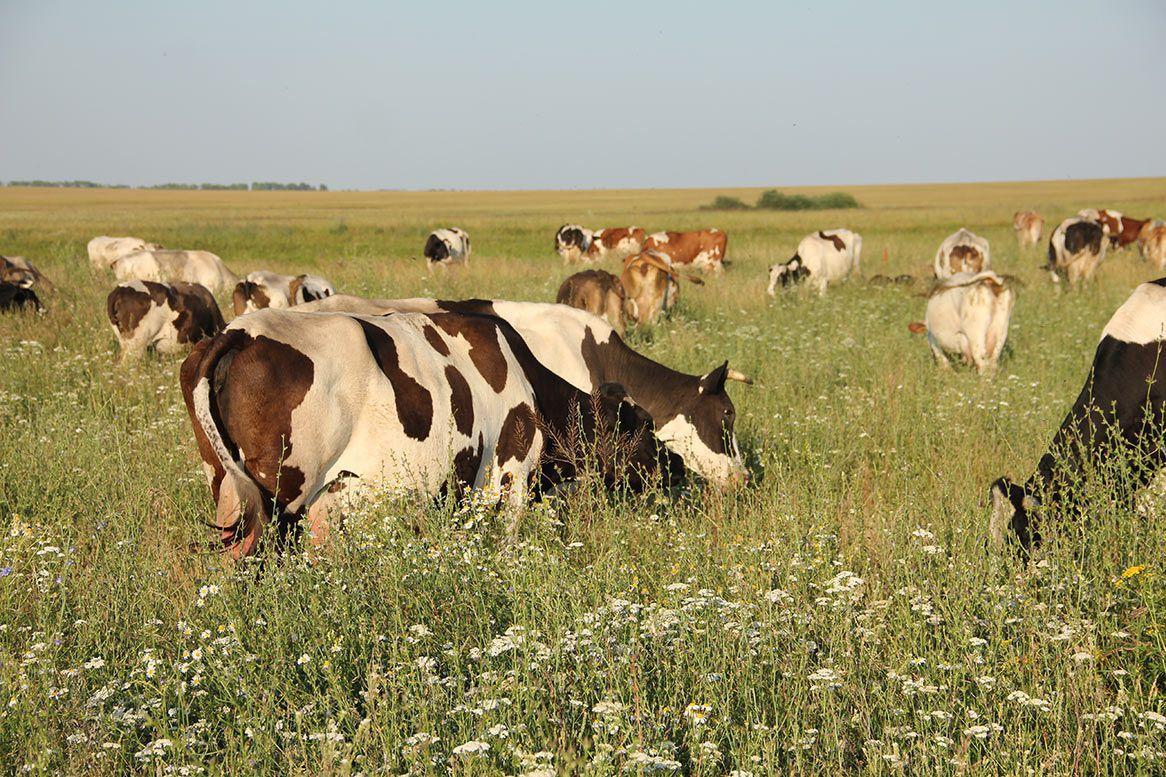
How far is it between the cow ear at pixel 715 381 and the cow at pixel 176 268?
13827 mm

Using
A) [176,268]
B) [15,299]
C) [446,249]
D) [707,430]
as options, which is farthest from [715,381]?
[446,249]

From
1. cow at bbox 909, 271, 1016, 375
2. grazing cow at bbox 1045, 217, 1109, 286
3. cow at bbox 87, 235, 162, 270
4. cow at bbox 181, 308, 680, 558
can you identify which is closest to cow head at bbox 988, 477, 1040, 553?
cow at bbox 181, 308, 680, 558

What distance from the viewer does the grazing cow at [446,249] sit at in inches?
Result: 1104

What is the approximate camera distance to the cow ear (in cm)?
783

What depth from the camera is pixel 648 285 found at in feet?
54.9

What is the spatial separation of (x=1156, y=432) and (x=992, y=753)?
151 inches

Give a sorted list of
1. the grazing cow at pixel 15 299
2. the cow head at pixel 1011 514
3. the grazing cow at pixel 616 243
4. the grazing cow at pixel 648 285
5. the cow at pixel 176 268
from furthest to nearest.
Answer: the grazing cow at pixel 616 243, the cow at pixel 176 268, the grazing cow at pixel 648 285, the grazing cow at pixel 15 299, the cow head at pixel 1011 514

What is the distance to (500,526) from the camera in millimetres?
6195

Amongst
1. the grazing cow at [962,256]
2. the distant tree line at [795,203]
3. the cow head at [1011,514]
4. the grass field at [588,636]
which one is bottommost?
the grass field at [588,636]

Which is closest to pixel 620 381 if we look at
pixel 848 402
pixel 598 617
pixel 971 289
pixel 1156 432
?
pixel 848 402

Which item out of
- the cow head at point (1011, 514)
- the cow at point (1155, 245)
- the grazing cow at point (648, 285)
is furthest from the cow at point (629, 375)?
the cow at point (1155, 245)

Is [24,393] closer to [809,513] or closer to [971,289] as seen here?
[809,513]

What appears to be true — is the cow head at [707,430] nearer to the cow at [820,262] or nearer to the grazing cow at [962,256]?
the cow at [820,262]

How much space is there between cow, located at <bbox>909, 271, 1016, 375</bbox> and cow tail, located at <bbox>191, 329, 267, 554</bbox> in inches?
372
